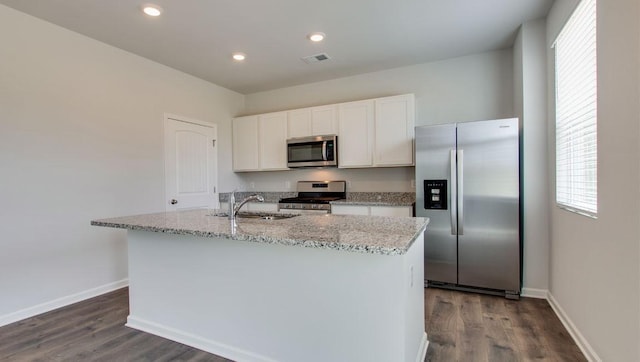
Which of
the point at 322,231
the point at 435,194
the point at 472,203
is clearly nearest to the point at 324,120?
the point at 435,194

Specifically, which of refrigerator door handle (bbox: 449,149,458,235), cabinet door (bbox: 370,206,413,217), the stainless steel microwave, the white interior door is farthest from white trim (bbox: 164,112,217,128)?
refrigerator door handle (bbox: 449,149,458,235)

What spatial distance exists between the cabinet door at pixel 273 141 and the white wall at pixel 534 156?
116 inches

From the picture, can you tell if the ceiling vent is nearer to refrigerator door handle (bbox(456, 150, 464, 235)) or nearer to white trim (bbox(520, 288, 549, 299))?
refrigerator door handle (bbox(456, 150, 464, 235))

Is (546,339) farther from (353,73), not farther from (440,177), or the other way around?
(353,73)

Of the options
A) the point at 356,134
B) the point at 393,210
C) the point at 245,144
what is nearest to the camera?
the point at 393,210

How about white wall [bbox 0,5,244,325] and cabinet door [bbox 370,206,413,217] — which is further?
cabinet door [bbox 370,206,413,217]

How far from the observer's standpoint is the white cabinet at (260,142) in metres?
4.74

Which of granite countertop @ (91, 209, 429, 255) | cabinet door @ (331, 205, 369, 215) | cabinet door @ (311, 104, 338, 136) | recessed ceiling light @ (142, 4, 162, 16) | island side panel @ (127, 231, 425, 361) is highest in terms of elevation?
recessed ceiling light @ (142, 4, 162, 16)

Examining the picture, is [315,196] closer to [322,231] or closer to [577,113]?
[322,231]

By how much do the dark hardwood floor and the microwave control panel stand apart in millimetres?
948

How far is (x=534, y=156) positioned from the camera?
9.96 feet

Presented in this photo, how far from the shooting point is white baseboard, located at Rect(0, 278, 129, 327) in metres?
2.64

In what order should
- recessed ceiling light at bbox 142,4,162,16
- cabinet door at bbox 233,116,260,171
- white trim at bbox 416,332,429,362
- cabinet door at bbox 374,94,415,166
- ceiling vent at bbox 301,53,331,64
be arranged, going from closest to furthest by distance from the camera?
white trim at bbox 416,332,429,362, recessed ceiling light at bbox 142,4,162,16, ceiling vent at bbox 301,53,331,64, cabinet door at bbox 374,94,415,166, cabinet door at bbox 233,116,260,171

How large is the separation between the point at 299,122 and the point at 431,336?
3.18 metres
